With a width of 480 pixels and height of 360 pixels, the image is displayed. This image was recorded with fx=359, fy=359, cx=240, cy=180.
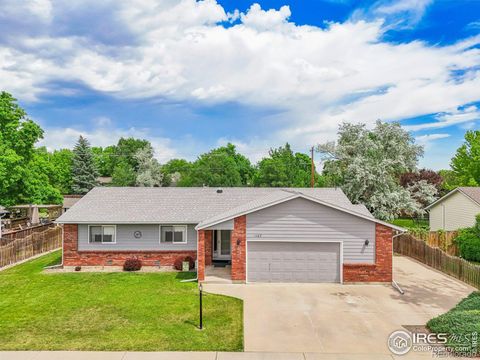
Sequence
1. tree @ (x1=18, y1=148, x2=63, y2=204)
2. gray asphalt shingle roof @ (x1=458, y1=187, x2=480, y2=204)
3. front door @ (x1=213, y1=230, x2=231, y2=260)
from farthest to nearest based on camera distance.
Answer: tree @ (x1=18, y1=148, x2=63, y2=204)
gray asphalt shingle roof @ (x1=458, y1=187, x2=480, y2=204)
front door @ (x1=213, y1=230, x2=231, y2=260)

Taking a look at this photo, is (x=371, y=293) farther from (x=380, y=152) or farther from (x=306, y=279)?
(x=380, y=152)

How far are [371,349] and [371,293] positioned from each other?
589 centimetres

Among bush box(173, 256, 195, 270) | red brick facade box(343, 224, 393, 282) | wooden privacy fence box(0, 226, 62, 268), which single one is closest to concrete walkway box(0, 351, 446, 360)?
red brick facade box(343, 224, 393, 282)

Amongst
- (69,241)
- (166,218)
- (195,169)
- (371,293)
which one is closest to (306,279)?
(371,293)

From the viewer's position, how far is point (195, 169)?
5844 centimetres

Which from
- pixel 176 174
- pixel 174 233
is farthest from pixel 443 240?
pixel 176 174

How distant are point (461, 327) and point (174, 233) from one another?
47.4 ft

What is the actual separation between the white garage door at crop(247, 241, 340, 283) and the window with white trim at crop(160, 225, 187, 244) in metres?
4.75

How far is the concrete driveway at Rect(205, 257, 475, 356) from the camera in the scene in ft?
35.3

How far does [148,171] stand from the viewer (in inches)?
2406

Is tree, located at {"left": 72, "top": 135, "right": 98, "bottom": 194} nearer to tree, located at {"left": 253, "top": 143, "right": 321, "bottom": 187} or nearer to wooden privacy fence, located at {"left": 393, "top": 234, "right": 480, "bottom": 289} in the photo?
tree, located at {"left": 253, "top": 143, "right": 321, "bottom": 187}

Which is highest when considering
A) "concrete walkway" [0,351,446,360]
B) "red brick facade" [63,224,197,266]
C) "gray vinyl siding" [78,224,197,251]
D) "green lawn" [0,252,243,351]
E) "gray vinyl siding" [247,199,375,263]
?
"gray vinyl siding" [247,199,375,263]

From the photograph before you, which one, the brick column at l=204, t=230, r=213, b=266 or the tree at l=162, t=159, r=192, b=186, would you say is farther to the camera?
the tree at l=162, t=159, r=192, b=186

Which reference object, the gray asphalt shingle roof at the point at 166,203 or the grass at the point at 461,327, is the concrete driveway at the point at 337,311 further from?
the gray asphalt shingle roof at the point at 166,203
